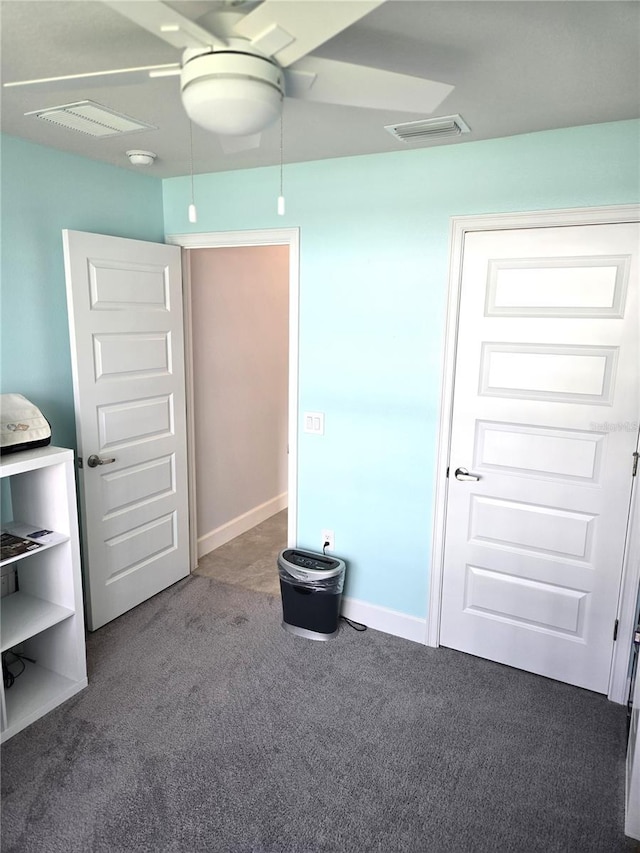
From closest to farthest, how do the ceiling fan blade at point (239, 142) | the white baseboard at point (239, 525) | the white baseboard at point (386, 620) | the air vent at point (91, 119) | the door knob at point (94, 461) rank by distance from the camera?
the ceiling fan blade at point (239, 142)
the air vent at point (91, 119)
the door knob at point (94, 461)
the white baseboard at point (386, 620)
the white baseboard at point (239, 525)

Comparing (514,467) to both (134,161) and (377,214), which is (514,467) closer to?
(377,214)

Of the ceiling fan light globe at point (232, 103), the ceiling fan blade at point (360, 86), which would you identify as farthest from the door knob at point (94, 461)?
the ceiling fan blade at point (360, 86)

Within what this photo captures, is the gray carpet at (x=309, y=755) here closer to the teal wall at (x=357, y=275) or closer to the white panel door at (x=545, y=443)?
the white panel door at (x=545, y=443)

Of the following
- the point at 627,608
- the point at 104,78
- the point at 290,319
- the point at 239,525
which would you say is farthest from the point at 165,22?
the point at 239,525

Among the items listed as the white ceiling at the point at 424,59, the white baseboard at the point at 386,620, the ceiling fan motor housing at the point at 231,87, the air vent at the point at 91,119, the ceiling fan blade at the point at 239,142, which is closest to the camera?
the ceiling fan motor housing at the point at 231,87

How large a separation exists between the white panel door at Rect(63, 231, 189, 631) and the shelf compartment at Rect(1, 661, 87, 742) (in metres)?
0.43

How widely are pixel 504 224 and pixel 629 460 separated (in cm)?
116

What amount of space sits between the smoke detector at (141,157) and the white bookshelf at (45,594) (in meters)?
1.49

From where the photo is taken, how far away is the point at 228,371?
409 cm

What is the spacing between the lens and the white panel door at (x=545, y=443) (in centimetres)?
237

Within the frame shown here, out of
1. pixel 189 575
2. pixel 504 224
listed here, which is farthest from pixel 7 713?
pixel 504 224

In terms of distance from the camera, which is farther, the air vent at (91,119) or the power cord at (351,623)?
the power cord at (351,623)

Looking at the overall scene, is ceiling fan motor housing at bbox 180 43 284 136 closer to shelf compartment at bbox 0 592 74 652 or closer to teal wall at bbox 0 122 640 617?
teal wall at bbox 0 122 640 617

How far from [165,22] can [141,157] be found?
6.07 ft
